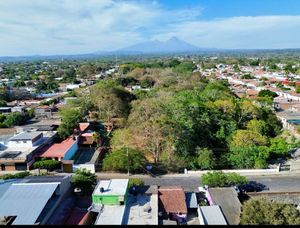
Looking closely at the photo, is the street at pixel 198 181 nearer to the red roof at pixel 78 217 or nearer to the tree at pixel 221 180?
the tree at pixel 221 180

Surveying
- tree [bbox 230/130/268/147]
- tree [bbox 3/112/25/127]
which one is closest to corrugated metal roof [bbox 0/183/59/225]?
tree [bbox 230/130/268/147]

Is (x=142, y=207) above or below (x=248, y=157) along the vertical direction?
above

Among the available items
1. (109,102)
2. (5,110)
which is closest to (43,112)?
(5,110)

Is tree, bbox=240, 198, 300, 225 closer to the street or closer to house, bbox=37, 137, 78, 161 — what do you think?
the street

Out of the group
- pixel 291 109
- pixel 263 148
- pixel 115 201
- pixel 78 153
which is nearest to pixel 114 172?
pixel 78 153

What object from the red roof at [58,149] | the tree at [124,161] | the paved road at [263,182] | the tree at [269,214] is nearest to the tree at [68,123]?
the red roof at [58,149]

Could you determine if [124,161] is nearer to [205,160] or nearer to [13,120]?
[205,160]
